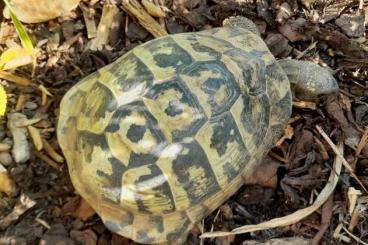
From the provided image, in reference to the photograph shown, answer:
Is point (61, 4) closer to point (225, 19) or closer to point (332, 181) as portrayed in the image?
point (225, 19)

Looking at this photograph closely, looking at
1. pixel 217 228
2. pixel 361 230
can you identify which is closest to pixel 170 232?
pixel 217 228

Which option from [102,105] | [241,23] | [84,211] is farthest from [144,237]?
[241,23]

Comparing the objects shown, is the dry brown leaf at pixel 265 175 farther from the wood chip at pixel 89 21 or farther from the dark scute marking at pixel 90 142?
the wood chip at pixel 89 21

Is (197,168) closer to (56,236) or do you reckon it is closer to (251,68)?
(251,68)

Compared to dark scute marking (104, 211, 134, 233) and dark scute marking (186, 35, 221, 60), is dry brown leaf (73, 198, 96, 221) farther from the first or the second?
dark scute marking (186, 35, 221, 60)

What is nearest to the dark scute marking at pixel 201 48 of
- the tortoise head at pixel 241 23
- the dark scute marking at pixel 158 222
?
the tortoise head at pixel 241 23

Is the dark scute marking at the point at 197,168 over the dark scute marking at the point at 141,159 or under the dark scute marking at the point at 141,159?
under

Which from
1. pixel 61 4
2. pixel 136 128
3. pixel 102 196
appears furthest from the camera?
pixel 61 4

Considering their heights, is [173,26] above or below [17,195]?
above
